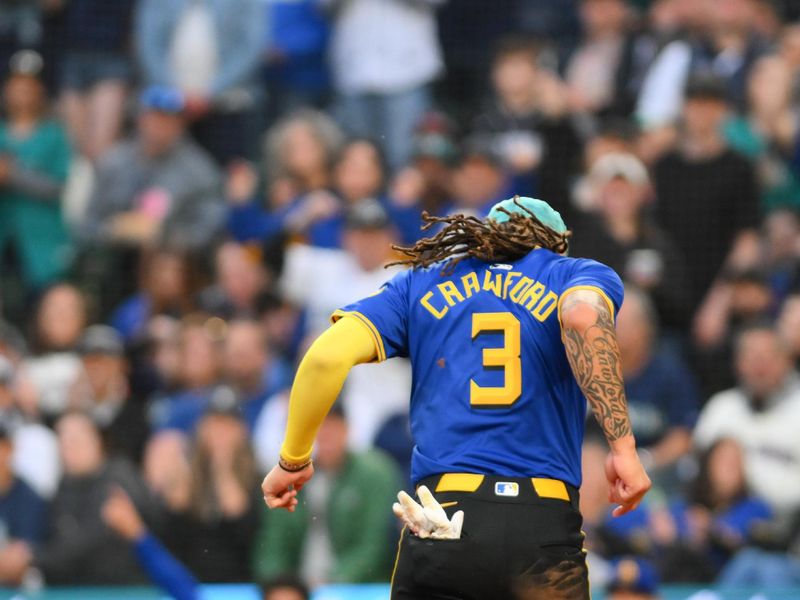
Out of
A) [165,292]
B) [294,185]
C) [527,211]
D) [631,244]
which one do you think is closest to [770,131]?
[631,244]

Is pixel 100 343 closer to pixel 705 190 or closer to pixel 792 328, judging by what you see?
pixel 705 190

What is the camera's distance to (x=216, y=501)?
946cm

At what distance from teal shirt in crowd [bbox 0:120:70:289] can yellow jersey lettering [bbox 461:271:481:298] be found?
7.78 m

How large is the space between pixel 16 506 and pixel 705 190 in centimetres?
480

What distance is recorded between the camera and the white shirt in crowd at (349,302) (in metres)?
9.99

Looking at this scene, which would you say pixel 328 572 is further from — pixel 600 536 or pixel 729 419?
pixel 729 419

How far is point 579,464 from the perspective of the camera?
15.5 ft

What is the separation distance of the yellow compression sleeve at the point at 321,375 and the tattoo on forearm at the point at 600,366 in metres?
0.64

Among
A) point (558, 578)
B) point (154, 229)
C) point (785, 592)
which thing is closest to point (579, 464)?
point (558, 578)

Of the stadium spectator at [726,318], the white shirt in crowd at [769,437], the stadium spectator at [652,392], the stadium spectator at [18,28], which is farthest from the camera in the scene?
the stadium spectator at [18,28]

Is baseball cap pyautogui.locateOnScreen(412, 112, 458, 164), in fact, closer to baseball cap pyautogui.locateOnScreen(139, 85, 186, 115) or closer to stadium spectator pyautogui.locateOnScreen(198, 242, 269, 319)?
stadium spectator pyautogui.locateOnScreen(198, 242, 269, 319)

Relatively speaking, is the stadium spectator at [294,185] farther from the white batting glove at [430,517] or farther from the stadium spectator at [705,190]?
the white batting glove at [430,517]

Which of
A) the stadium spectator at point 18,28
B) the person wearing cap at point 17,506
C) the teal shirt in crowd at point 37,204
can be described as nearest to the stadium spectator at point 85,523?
the person wearing cap at point 17,506

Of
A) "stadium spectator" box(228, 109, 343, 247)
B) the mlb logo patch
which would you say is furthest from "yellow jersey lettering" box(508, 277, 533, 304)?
"stadium spectator" box(228, 109, 343, 247)
